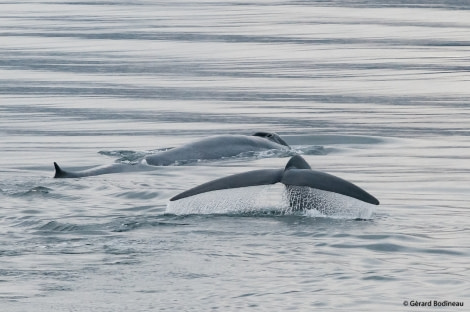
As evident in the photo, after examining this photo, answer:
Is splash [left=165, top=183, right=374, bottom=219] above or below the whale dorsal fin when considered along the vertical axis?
below

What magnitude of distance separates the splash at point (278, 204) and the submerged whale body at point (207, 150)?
9.36 ft

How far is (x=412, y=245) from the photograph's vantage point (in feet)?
30.2

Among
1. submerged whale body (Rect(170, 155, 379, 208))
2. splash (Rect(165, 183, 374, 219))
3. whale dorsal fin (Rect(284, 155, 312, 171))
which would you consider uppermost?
whale dorsal fin (Rect(284, 155, 312, 171))

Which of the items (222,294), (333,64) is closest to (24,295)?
(222,294)

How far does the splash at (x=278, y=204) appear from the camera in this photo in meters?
10.0

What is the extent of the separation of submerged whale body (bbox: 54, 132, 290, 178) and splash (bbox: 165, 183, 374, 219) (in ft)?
9.36

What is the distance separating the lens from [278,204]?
10469 mm

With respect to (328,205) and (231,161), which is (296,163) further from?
(231,161)

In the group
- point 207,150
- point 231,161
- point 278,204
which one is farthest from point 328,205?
point 207,150

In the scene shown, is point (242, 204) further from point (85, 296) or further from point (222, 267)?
point (85, 296)

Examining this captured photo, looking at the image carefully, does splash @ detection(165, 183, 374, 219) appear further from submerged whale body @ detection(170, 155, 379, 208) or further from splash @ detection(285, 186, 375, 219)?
submerged whale body @ detection(170, 155, 379, 208)

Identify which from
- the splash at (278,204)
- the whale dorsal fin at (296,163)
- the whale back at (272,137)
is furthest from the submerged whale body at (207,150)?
the whale dorsal fin at (296,163)

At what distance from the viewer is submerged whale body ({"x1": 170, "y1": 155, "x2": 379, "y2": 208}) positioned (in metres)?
9.70

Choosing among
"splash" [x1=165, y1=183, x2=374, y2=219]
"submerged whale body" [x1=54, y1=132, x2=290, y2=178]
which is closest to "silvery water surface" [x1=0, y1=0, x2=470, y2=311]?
"splash" [x1=165, y1=183, x2=374, y2=219]
